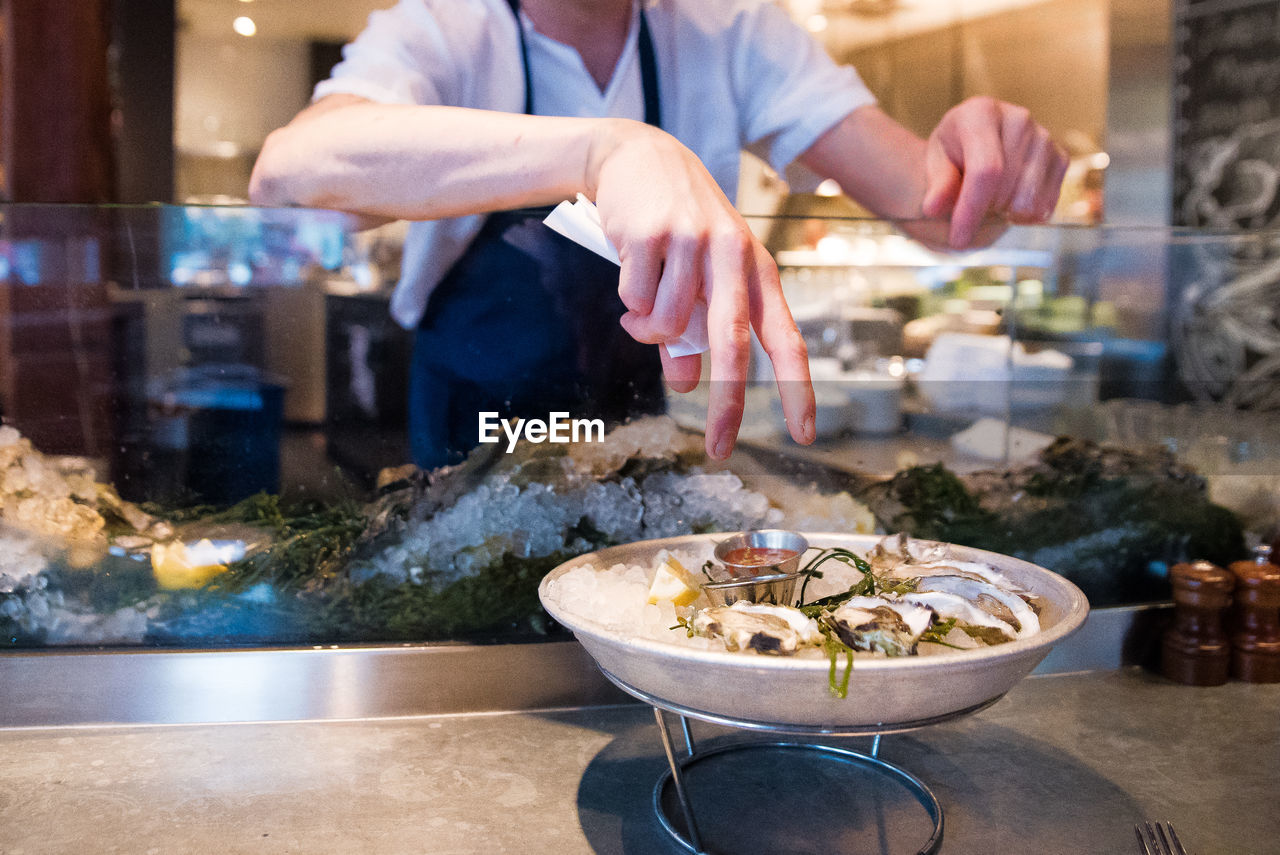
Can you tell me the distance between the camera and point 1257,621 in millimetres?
1271

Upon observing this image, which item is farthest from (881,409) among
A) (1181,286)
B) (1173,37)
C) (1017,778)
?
(1173,37)

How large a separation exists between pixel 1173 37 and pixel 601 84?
2.34 meters

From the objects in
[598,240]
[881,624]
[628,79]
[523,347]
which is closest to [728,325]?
[598,240]

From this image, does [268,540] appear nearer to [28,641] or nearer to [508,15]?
[28,641]

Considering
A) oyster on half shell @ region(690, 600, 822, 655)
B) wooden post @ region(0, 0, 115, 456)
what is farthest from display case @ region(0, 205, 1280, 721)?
oyster on half shell @ region(690, 600, 822, 655)

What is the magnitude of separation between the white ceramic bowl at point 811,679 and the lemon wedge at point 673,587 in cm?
11

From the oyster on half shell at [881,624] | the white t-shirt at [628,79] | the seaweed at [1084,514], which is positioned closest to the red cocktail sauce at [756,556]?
the oyster on half shell at [881,624]

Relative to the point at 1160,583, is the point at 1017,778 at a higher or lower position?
lower

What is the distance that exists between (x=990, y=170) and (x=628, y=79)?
1.84 feet

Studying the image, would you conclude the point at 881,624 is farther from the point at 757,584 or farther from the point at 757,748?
the point at 757,748

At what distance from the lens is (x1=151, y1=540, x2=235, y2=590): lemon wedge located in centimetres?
108

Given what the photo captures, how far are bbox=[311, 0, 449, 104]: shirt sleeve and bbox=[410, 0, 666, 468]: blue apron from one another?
215 mm

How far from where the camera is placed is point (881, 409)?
1.28m

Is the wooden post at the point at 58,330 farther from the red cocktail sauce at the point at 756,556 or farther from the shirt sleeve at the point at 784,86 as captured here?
the shirt sleeve at the point at 784,86
